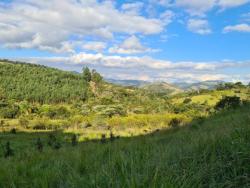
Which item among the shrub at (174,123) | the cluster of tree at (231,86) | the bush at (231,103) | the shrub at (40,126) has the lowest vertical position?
the shrub at (40,126)

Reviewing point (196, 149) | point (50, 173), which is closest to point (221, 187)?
point (196, 149)

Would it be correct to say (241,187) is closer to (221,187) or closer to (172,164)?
(221,187)

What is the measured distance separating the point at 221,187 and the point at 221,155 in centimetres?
77

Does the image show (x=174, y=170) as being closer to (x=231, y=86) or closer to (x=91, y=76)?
(x=231, y=86)

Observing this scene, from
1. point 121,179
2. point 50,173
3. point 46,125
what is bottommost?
point 46,125

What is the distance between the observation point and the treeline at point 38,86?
149 metres

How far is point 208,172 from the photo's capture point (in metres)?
3.56

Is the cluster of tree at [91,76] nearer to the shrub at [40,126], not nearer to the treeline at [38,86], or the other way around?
the treeline at [38,86]

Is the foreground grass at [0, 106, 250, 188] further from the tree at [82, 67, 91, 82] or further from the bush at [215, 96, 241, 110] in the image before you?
the tree at [82, 67, 91, 82]

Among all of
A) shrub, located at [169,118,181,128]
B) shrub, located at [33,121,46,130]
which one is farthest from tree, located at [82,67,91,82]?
shrub, located at [169,118,181,128]

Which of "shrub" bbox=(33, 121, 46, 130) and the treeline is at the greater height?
the treeline

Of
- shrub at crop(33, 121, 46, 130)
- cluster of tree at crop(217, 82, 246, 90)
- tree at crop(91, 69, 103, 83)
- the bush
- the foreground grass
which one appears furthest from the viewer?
tree at crop(91, 69, 103, 83)

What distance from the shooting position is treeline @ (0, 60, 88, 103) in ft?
488

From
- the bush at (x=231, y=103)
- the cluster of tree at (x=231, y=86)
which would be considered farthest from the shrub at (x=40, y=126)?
the cluster of tree at (x=231, y=86)
